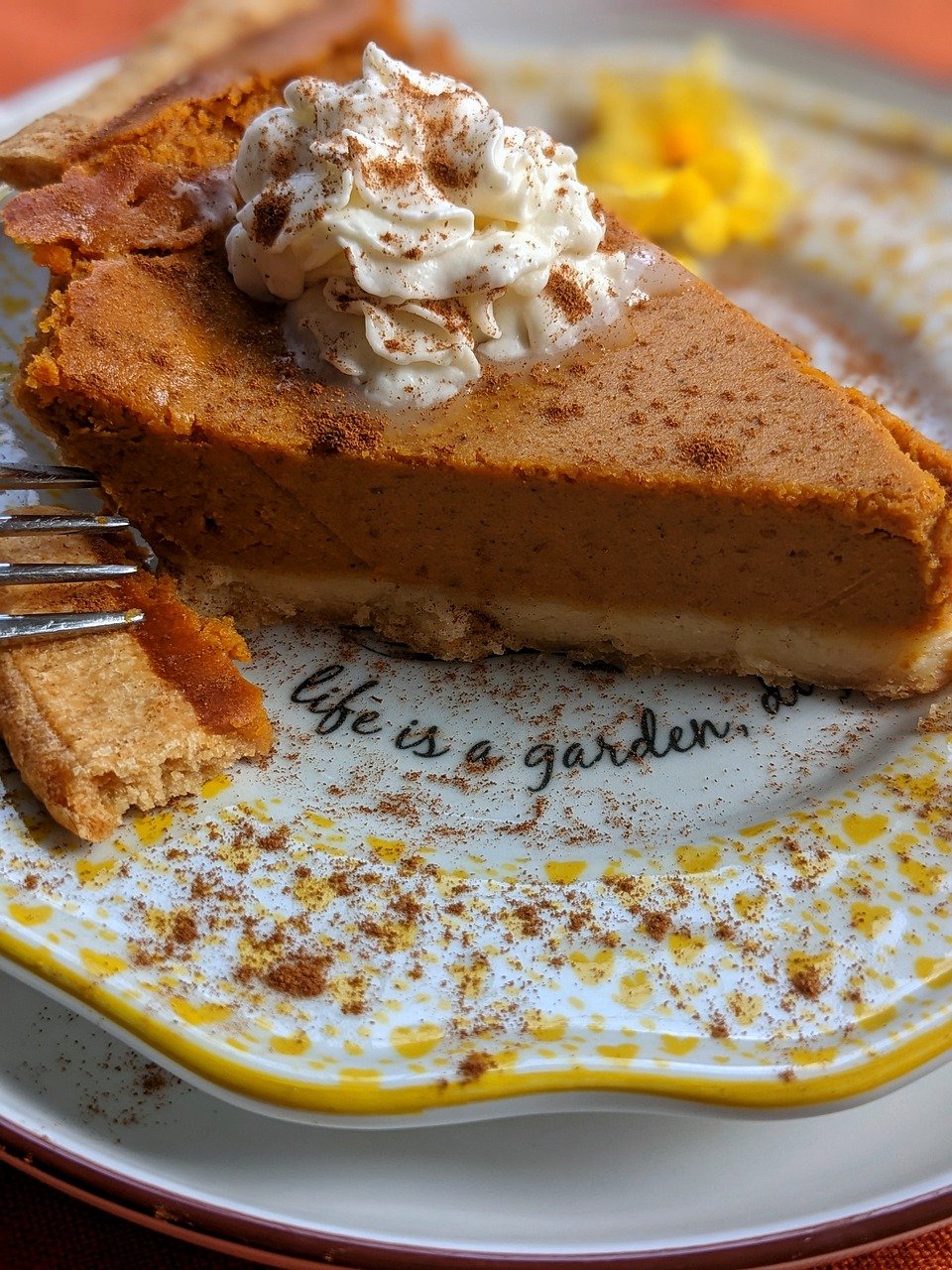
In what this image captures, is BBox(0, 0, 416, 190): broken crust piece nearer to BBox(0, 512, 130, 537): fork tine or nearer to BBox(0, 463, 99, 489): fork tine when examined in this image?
BBox(0, 463, 99, 489): fork tine

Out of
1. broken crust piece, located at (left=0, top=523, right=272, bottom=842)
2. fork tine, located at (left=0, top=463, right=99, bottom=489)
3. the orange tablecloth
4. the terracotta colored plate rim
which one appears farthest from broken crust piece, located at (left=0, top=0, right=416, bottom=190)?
the terracotta colored plate rim

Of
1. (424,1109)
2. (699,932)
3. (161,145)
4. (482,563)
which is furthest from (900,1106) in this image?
(161,145)

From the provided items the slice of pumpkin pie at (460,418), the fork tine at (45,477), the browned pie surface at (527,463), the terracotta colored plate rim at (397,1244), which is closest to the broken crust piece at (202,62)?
the slice of pumpkin pie at (460,418)

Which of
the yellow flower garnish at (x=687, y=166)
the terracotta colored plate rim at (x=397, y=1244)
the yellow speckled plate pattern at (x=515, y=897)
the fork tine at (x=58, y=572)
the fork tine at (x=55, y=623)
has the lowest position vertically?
the terracotta colored plate rim at (x=397, y=1244)

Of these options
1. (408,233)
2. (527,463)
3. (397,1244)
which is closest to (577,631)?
(527,463)

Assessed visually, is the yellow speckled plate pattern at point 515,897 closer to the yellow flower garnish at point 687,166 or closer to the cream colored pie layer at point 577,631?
Result: the cream colored pie layer at point 577,631

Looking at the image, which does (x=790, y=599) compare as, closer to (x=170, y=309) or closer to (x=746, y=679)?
(x=746, y=679)
